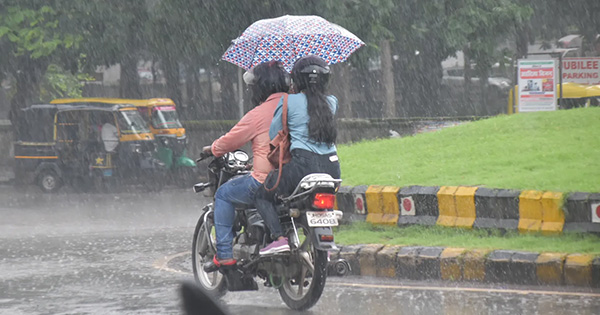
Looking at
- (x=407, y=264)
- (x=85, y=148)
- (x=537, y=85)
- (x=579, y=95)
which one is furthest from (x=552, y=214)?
(x=579, y=95)

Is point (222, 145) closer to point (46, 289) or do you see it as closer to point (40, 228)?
point (46, 289)

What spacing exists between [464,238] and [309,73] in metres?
2.77

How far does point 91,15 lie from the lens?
23.5 m

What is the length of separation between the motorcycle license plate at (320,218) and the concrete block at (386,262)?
2.04m

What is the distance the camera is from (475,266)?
826 cm

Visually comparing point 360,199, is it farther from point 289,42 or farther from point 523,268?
point 523,268

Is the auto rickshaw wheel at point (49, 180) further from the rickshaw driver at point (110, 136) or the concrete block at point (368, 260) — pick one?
the concrete block at point (368, 260)

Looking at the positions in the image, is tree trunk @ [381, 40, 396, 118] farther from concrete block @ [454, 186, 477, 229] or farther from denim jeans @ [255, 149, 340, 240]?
denim jeans @ [255, 149, 340, 240]

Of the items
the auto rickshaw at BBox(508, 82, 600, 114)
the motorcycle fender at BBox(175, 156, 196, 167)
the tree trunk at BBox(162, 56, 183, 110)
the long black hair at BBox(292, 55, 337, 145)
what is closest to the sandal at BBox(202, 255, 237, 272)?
the long black hair at BBox(292, 55, 337, 145)

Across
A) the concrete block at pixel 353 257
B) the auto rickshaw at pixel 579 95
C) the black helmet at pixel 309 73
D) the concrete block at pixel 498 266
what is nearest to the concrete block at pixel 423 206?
the concrete block at pixel 353 257

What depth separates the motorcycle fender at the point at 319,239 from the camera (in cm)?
662

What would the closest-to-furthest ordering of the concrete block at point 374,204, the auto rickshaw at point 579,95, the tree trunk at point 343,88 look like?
the concrete block at point 374,204 < the tree trunk at point 343,88 < the auto rickshaw at point 579,95

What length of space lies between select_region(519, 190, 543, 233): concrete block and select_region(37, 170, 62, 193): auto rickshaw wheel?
14.6 m

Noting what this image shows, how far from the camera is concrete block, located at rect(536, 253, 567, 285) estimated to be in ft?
25.8
